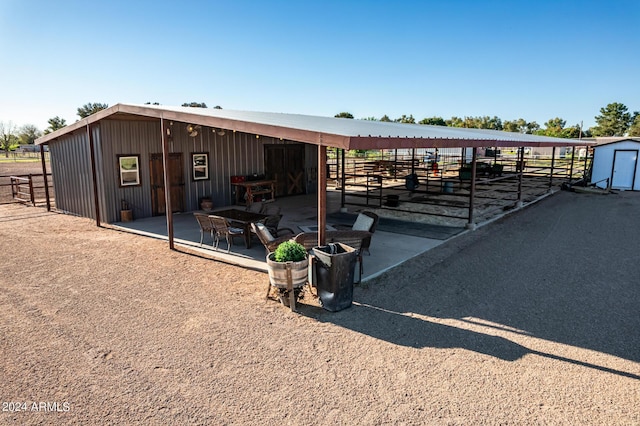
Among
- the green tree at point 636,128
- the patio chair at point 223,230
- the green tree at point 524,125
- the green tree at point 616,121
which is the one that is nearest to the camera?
the patio chair at point 223,230

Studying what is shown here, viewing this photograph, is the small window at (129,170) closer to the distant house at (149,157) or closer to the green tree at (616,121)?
the distant house at (149,157)

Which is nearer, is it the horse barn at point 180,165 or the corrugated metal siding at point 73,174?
the horse barn at point 180,165

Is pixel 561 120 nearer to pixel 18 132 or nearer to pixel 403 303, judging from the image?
pixel 403 303

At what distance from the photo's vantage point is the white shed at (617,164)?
18.8 metres

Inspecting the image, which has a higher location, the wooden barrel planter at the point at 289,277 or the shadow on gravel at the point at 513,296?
the wooden barrel planter at the point at 289,277

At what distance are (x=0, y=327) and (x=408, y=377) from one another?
467cm

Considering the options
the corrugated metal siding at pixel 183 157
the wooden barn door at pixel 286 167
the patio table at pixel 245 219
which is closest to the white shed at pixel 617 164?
the wooden barn door at pixel 286 167

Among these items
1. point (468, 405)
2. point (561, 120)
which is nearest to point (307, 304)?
point (468, 405)

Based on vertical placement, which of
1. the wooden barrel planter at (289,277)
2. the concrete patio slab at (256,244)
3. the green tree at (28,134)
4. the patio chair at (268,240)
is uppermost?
the green tree at (28,134)

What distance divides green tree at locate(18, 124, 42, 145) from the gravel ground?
101907 mm

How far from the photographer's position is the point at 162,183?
11.8 m

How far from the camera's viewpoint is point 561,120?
81.9 metres

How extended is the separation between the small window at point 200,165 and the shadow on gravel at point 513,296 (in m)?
7.92

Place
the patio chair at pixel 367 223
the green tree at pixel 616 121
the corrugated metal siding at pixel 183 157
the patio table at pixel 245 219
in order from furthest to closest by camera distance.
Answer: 1. the green tree at pixel 616 121
2. the corrugated metal siding at pixel 183 157
3. the patio table at pixel 245 219
4. the patio chair at pixel 367 223
